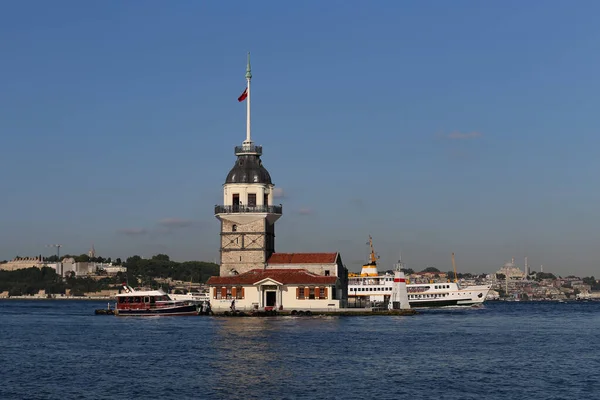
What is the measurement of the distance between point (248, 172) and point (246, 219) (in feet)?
20.4

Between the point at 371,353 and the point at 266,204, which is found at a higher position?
the point at 266,204

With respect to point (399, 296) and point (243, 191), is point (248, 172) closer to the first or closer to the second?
point (243, 191)

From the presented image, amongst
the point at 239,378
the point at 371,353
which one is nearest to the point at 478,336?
the point at 371,353

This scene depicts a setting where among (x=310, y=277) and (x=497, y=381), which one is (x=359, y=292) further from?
(x=497, y=381)

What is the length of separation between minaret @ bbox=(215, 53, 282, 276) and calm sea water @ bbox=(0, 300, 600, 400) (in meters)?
18.6

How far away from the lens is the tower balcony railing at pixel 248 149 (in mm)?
106938

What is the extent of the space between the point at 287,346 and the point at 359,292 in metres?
72.5

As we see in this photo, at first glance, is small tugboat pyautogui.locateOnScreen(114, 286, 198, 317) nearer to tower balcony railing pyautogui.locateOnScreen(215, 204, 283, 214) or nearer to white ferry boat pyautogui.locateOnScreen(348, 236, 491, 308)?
tower balcony railing pyautogui.locateOnScreen(215, 204, 283, 214)

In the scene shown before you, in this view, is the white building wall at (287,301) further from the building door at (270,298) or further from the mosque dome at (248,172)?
the mosque dome at (248,172)

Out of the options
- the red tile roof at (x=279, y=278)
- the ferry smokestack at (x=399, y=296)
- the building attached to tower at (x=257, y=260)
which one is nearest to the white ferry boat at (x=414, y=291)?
the ferry smokestack at (x=399, y=296)

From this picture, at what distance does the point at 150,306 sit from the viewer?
107 m

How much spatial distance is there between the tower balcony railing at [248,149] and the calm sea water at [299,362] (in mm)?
27934

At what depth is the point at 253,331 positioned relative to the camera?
2977 inches

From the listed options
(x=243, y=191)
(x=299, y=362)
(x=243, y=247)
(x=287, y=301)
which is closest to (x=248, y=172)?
(x=243, y=191)
